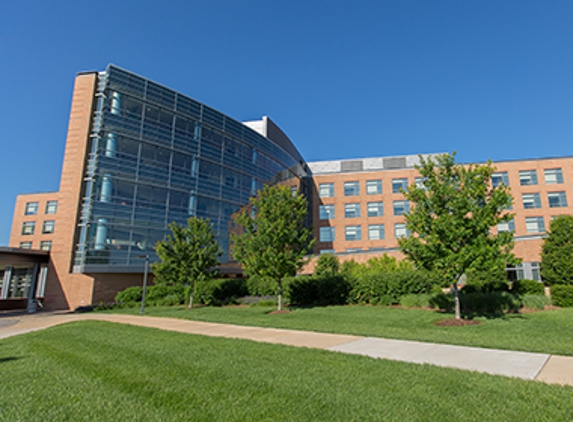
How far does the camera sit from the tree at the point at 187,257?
79.5ft

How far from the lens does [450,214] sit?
539 inches

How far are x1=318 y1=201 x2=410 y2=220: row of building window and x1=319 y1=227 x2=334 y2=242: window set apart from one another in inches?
59.0

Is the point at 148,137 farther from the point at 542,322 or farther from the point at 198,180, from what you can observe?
the point at 542,322

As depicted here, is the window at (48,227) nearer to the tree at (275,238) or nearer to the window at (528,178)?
the tree at (275,238)

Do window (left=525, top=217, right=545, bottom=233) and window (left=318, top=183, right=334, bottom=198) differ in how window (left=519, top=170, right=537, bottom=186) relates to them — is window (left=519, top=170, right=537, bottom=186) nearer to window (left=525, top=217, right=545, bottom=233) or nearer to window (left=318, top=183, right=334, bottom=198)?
window (left=525, top=217, right=545, bottom=233)

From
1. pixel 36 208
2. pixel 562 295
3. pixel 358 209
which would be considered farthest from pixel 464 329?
pixel 36 208

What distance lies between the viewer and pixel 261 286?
86.5ft

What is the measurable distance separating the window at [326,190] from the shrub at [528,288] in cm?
3238

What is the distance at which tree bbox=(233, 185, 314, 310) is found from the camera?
64.0ft

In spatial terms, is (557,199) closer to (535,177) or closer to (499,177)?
(535,177)

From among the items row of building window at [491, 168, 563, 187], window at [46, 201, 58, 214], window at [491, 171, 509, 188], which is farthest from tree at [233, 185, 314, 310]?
window at [46, 201, 58, 214]

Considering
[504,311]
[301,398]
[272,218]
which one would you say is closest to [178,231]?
[272,218]

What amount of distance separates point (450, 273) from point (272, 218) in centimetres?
969

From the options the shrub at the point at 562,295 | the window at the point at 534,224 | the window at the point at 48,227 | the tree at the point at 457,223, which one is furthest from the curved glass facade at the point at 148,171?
the window at the point at 48,227
